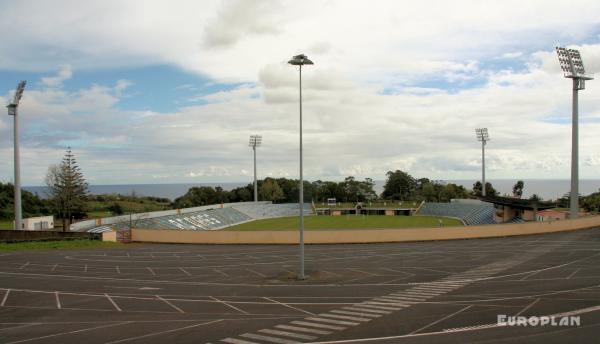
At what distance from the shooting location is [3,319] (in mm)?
17906

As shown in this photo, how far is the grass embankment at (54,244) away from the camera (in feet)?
138

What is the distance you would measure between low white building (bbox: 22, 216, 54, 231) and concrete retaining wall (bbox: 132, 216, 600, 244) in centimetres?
1835

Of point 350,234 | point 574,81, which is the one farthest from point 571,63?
point 350,234

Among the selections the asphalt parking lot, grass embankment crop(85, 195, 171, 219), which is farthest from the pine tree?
the asphalt parking lot

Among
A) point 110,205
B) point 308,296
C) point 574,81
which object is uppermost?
point 574,81

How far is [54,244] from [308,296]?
31.1 metres

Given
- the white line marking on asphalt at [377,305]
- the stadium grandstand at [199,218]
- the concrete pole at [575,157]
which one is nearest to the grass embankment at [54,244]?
the stadium grandstand at [199,218]

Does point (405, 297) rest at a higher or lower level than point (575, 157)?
lower

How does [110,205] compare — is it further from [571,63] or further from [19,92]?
[571,63]

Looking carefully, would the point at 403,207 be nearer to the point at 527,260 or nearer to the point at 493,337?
the point at 527,260

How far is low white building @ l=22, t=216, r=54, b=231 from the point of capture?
57.0 m

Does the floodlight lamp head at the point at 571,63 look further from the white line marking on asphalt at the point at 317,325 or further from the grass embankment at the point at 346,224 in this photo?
the white line marking on asphalt at the point at 317,325

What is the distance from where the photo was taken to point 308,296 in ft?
68.4

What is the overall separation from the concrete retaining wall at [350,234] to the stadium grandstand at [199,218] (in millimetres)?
7418
